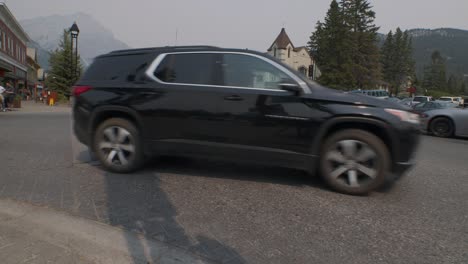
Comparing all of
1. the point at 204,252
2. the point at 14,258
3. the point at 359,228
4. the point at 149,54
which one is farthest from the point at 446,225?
the point at 149,54

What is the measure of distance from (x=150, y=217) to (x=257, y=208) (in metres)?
1.14

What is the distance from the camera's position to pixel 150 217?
3.06m

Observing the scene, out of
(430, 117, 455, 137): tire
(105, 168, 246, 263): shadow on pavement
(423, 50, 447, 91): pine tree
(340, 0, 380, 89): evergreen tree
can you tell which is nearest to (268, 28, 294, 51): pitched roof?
(340, 0, 380, 89): evergreen tree

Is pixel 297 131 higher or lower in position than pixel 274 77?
lower

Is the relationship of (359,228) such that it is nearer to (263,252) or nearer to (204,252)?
(263,252)

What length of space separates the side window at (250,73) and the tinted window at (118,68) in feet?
4.11

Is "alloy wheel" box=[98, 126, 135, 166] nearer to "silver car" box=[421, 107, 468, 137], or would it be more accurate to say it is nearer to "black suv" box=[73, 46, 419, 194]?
"black suv" box=[73, 46, 419, 194]

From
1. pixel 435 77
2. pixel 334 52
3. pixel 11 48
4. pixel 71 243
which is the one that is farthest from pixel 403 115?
pixel 435 77

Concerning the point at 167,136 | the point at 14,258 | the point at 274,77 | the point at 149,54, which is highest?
the point at 149,54

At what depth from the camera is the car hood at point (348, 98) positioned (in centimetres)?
375

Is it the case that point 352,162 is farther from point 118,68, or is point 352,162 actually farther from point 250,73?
point 118,68

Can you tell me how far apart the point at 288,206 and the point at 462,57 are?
789 feet

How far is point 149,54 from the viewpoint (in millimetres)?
4504

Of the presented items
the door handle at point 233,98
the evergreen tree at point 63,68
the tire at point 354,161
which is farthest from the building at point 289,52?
the door handle at point 233,98
